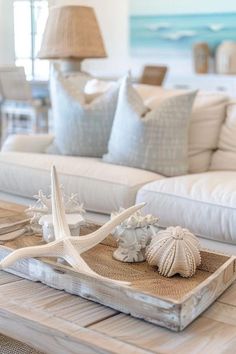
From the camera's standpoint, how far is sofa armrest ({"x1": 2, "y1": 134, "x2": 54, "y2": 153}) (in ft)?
10.5

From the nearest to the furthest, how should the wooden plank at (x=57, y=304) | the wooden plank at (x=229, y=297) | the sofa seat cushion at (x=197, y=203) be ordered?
the wooden plank at (x=57, y=304), the wooden plank at (x=229, y=297), the sofa seat cushion at (x=197, y=203)

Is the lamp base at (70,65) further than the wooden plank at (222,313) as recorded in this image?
Yes

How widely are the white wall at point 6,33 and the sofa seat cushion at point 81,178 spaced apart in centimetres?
416

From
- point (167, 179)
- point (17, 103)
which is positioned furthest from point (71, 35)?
point (17, 103)

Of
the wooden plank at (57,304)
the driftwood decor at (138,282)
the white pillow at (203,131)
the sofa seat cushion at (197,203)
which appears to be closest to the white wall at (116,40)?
the white pillow at (203,131)

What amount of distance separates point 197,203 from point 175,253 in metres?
0.87

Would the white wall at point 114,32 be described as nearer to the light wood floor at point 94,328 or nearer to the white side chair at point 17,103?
the white side chair at point 17,103

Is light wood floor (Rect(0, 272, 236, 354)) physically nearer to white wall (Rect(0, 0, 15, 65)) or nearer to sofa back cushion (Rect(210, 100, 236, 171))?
sofa back cushion (Rect(210, 100, 236, 171))

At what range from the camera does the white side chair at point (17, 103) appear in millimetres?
5742

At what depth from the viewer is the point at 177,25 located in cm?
672

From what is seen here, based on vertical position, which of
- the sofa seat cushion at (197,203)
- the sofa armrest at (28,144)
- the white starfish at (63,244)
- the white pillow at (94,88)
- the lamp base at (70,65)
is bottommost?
the sofa seat cushion at (197,203)

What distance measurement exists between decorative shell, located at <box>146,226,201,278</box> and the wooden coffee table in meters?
0.12

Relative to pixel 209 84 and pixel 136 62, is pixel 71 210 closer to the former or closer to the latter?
pixel 209 84

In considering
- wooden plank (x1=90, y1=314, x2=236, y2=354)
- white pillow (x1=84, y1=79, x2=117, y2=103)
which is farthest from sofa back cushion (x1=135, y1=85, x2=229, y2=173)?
wooden plank (x1=90, y1=314, x2=236, y2=354)
